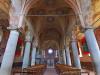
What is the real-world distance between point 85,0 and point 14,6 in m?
5.66

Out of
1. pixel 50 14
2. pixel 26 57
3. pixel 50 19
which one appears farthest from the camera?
pixel 50 19

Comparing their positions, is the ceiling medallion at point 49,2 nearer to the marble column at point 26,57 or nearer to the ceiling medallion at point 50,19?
the ceiling medallion at point 50,19

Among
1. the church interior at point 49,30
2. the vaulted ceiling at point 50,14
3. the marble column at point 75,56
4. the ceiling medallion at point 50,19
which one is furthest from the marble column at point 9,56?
the ceiling medallion at point 50,19

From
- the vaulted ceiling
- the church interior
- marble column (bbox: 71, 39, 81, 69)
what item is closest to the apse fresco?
the church interior

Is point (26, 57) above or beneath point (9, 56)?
above

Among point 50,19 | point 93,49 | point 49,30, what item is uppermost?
point 50,19

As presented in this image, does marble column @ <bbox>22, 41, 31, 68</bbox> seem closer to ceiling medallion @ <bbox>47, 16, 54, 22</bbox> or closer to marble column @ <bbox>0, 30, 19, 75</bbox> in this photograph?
marble column @ <bbox>0, 30, 19, 75</bbox>

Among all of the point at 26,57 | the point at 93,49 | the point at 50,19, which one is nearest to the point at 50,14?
the point at 50,19

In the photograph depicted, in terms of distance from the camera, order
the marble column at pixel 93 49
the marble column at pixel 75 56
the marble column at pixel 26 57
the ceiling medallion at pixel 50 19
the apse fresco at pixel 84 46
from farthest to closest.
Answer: the apse fresco at pixel 84 46 → the ceiling medallion at pixel 50 19 → the marble column at pixel 75 56 → the marble column at pixel 26 57 → the marble column at pixel 93 49

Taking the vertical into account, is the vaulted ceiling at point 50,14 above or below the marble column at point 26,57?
above

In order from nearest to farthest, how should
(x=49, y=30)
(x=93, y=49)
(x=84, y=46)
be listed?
(x=93, y=49) → (x=84, y=46) → (x=49, y=30)

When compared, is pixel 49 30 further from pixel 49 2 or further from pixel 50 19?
pixel 49 2

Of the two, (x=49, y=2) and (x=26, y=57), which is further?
(x=49, y=2)

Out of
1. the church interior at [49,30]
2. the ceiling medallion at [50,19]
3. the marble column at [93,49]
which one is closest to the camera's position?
the marble column at [93,49]
